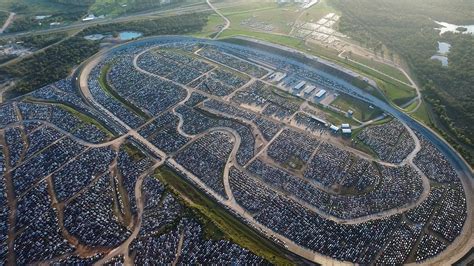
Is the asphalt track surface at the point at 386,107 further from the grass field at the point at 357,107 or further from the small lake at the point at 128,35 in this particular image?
the small lake at the point at 128,35

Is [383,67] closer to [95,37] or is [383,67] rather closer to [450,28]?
[450,28]

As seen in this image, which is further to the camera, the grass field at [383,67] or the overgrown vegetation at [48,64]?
the grass field at [383,67]

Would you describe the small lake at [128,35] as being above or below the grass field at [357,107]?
below

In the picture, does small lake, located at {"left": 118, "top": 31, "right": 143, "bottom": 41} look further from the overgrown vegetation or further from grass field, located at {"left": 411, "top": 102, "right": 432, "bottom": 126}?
grass field, located at {"left": 411, "top": 102, "right": 432, "bottom": 126}

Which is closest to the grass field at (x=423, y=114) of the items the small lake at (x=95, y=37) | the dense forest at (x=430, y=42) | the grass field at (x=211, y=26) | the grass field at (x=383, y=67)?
the dense forest at (x=430, y=42)

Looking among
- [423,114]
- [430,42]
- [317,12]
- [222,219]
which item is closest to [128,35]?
[317,12]
